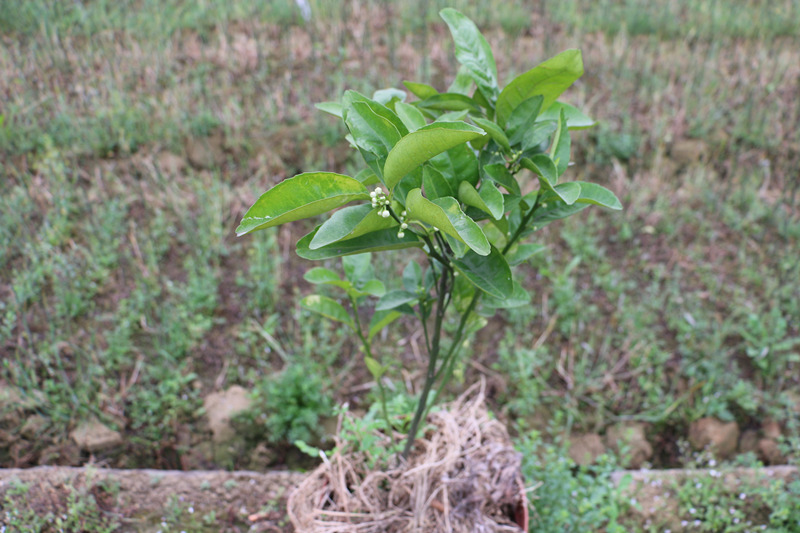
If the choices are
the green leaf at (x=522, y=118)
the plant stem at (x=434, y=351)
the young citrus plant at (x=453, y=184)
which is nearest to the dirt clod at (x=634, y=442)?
the plant stem at (x=434, y=351)

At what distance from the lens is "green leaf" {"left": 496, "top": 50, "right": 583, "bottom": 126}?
1032 mm

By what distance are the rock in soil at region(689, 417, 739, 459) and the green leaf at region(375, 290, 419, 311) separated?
1.96m

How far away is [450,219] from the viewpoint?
918 mm

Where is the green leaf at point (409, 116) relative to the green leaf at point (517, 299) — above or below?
above

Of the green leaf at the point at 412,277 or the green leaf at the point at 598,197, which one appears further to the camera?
the green leaf at the point at 412,277

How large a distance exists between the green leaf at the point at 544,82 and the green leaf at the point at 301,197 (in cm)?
42

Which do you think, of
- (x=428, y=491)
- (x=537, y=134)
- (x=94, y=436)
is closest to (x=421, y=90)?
(x=537, y=134)

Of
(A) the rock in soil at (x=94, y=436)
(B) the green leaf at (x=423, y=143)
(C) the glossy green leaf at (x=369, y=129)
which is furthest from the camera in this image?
(A) the rock in soil at (x=94, y=436)

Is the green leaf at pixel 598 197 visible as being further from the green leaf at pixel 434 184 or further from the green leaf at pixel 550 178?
the green leaf at pixel 434 184

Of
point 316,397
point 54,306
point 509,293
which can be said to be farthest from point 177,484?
point 509,293

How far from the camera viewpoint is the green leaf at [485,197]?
3.20 feet

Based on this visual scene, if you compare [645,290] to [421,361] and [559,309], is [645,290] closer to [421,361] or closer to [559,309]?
[559,309]

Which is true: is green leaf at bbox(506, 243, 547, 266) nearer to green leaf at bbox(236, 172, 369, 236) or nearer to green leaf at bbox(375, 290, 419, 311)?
green leaf at bbox(375, 290, 419, 311)

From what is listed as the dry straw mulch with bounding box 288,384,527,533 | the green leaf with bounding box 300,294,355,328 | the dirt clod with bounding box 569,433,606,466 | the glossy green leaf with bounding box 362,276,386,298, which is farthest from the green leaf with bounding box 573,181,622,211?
the dirt clod with bounding box 569,433,606,466
